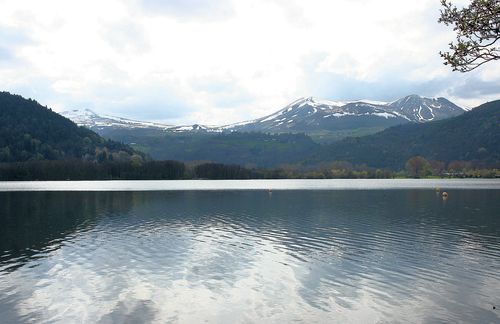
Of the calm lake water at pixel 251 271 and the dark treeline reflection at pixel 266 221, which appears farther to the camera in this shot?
the dark treeline reflection at pixel 266 221

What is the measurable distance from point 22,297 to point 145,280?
863cm

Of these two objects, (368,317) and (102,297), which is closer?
(368,317)

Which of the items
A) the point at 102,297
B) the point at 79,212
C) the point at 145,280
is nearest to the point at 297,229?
the point at 145,280

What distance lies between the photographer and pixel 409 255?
1754 inches

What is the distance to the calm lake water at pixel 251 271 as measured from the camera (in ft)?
90.2

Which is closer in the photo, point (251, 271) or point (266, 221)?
point (251, 271)

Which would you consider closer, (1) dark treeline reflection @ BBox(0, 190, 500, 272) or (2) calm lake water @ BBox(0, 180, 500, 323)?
(2) calm lake water @ BBox(0, 180, 500, 323)

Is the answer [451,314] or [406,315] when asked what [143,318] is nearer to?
[406,315]

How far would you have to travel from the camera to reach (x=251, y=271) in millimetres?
38875

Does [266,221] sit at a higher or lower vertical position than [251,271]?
higher

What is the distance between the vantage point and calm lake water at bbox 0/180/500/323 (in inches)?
1083

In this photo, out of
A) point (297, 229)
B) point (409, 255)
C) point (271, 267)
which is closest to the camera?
point (271, 267)

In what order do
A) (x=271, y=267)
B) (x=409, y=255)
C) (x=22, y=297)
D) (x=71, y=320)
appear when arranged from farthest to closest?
1. (x=409, y=255)
2. (x=271, y=267)
3. (x=22, y=297)
4. (x=71, y=320)

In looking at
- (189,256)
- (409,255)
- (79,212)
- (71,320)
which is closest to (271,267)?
(189,256)
